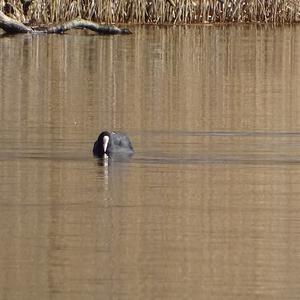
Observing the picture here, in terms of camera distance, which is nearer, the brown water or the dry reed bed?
the brown water

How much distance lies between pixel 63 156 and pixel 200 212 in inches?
126

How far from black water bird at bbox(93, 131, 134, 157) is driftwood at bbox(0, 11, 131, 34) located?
18.2 m

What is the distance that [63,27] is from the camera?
3306 cm

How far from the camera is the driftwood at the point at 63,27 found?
106 ft

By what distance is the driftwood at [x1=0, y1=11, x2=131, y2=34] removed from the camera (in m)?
32.2

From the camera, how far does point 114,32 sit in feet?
109

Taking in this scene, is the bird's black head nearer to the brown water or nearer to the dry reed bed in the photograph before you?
the brown water

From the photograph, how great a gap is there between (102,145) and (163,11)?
23250 millimetres

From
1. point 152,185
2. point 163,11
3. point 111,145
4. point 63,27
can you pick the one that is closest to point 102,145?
point 111,145

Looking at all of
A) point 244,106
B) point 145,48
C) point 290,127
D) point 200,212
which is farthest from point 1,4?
point 200,212

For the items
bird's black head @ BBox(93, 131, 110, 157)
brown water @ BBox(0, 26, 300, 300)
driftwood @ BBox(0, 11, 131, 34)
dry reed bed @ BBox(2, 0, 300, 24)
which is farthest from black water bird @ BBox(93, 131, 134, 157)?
dry reed bed @ BBox(2, 0, 300, 24)

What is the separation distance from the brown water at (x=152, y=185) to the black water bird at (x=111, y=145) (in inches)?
5.0

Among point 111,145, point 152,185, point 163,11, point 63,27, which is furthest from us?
point 163,11

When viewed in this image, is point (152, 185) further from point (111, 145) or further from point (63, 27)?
point (63, 27)
